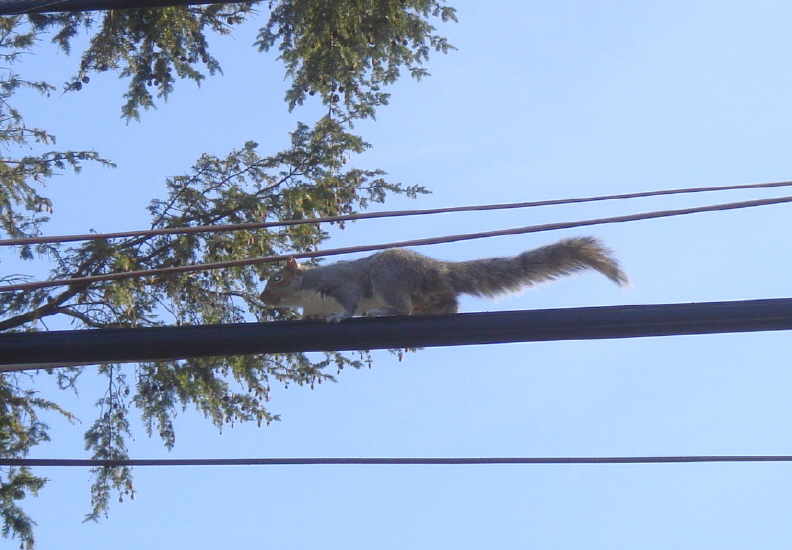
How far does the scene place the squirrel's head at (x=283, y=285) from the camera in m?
7.74

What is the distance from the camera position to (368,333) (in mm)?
4469

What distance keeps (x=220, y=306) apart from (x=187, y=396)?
0.89 metres

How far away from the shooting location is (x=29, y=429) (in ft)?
28.1

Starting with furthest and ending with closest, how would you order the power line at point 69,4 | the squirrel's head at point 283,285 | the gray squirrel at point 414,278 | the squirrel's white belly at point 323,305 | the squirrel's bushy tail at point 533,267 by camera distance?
the squirrel's head at point 283,285 < the squirrel's white belly at point 323,305 < the gray squirrel at point 414,278 < the squirrel's bushy tail at point 533,267 < the power line at point 69,4

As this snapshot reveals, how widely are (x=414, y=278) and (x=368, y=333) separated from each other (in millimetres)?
2259

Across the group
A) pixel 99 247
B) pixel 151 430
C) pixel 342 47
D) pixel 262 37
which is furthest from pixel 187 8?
pixel 151 430

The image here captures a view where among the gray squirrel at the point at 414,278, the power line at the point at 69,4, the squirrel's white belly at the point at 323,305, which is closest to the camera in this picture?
the power line at the point at 69,4

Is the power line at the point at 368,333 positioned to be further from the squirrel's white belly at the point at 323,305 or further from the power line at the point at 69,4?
the squirrel's white belly at the point at 323,305

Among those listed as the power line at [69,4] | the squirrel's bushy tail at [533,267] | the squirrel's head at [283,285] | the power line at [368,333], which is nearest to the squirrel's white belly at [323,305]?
the squirrel's head at [283,285]

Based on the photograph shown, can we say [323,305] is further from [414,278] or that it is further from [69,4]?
[69,4]

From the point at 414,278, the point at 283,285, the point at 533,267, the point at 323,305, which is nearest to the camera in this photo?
the point at 533,267

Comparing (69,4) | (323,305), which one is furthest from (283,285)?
(69,4)

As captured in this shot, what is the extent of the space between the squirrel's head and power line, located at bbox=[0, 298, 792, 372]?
3115 mm

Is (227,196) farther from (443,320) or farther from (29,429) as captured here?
(443,320)
